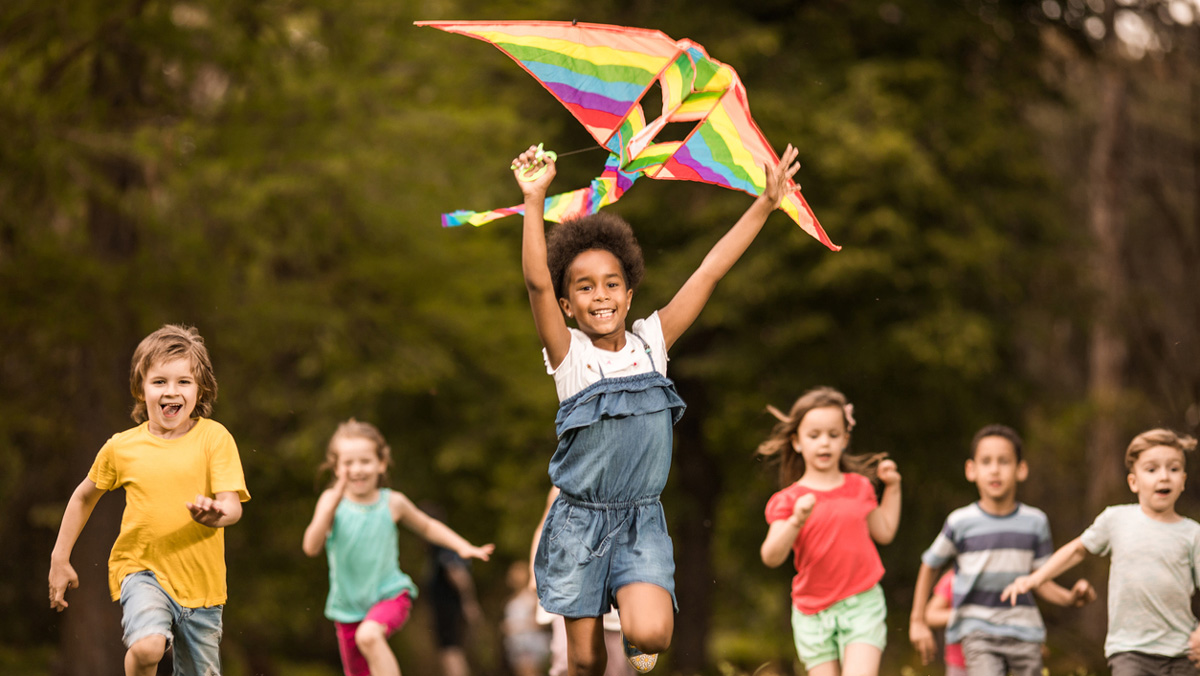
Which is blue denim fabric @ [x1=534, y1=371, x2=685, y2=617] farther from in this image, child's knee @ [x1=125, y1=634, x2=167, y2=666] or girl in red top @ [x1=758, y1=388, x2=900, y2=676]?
child's knee @ [x1=125, y1=634, x2=167, y2=666]

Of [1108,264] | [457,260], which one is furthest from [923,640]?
[1108,264]

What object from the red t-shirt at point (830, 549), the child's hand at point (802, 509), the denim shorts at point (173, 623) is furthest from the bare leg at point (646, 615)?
the denim shorts at point (173, 623)

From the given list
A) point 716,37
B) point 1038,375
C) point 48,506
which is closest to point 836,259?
point 716,37

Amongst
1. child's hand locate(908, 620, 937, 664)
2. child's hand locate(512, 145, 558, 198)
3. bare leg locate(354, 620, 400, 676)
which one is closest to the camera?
child's hand locate(512, 145, 558, 198)

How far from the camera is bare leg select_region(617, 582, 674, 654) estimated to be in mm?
4430

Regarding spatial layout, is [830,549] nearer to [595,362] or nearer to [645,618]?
[645,618]

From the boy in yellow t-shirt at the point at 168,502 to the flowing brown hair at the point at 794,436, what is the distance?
284 centimetres

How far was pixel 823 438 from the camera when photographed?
597 centimetres

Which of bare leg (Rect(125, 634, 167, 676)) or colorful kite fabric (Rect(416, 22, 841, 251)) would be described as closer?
bare leg (Rect(125, 634, 167, 676))

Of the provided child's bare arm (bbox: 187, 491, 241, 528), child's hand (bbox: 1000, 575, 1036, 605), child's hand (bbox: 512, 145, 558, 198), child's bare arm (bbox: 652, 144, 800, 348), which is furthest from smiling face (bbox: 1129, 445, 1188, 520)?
child's bare arm (bbox: 187, 491, 241, 528)

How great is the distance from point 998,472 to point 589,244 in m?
2.68

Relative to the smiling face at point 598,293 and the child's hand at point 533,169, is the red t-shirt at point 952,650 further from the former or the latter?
the child's hand at point 533,169

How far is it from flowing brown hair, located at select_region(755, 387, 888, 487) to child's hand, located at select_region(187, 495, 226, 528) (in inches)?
112

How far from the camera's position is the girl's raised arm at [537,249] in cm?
431
